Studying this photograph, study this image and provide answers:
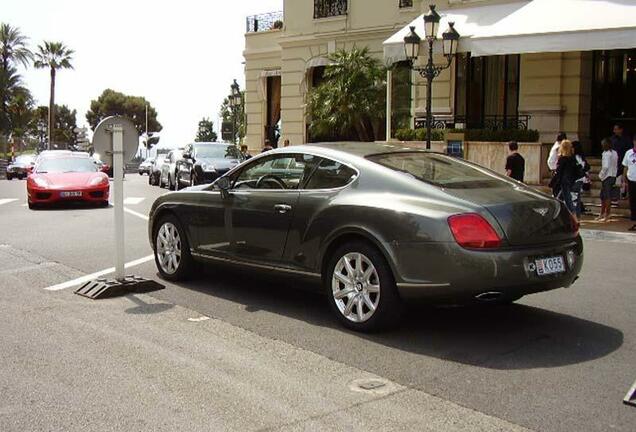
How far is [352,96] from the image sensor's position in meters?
23.8

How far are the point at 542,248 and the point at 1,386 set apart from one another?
3882 millimetres

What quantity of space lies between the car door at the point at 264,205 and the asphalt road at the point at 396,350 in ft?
0.92

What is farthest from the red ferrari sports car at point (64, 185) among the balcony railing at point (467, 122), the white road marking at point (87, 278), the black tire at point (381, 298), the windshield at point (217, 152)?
the black tire at point (381, 298)

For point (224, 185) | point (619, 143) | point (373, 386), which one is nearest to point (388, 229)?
point (373, 386)

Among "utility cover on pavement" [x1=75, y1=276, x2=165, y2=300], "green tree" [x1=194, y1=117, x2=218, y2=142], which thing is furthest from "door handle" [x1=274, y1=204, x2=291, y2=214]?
"green tree" [x1=194, y1=117, x2=218, y2=142]

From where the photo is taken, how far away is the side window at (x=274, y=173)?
652 centimetres

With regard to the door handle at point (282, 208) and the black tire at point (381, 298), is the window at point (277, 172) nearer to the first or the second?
the door handle at point (282, 208)

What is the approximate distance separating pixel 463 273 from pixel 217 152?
58.7 feet

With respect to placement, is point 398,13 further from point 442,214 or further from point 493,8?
point 442,214

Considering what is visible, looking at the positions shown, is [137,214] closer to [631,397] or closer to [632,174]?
[632,174]

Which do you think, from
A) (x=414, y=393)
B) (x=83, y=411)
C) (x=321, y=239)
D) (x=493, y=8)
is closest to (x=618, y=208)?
(x=493, y=8)

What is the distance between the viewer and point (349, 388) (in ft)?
14.8

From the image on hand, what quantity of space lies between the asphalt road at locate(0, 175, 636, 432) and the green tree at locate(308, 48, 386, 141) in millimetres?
15898

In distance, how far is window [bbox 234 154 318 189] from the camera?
6473 mm
